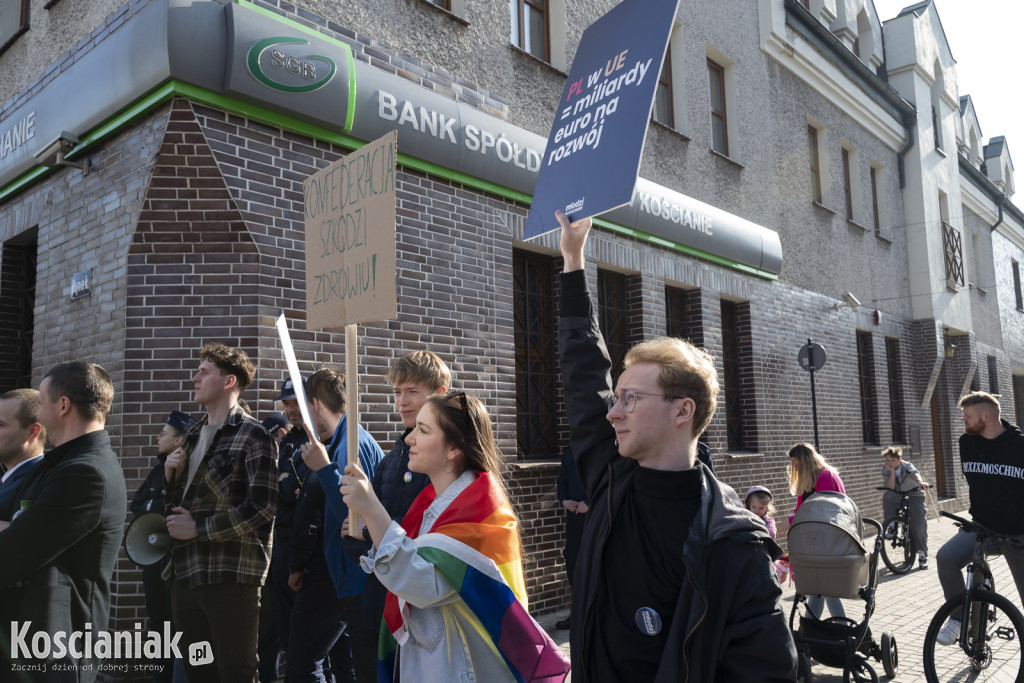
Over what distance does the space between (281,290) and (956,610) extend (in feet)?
16.5

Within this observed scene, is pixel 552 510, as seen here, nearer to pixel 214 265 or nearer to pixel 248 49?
pixel 214 265

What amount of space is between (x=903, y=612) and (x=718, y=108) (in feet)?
24.6

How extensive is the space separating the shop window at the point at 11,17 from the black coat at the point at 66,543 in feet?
21.6

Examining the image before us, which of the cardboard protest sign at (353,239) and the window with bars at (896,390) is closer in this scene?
the cardboard protest sign at (353,239)

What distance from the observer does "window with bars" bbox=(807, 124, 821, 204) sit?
46.8 feet

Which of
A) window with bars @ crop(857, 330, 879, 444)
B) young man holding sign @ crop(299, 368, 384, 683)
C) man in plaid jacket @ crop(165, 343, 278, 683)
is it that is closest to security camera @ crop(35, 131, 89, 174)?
man in plaid jacket @ crop(165, 343, 278, 683)

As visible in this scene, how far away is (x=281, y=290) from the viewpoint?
18.5ft

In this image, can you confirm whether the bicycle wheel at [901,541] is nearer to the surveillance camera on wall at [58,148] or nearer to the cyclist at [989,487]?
the cyclist at [989,487]

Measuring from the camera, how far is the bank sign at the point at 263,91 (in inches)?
210

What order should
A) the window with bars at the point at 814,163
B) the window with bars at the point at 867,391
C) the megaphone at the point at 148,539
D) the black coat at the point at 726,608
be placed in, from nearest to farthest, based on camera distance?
the black coat at the point at 726,608
the megaphone at the point at 148,539
the window with bars at the point at 814,163
the window with bars at the point at 867,391

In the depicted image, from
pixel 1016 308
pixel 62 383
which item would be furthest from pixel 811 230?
pixel 1016 308

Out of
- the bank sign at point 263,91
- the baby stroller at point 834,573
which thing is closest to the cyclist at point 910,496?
the baby stroller at point 834,573

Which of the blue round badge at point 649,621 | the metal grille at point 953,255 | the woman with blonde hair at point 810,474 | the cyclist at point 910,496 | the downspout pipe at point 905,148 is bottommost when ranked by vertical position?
the cyclist at point 910,496

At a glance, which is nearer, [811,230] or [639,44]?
[639,44]
